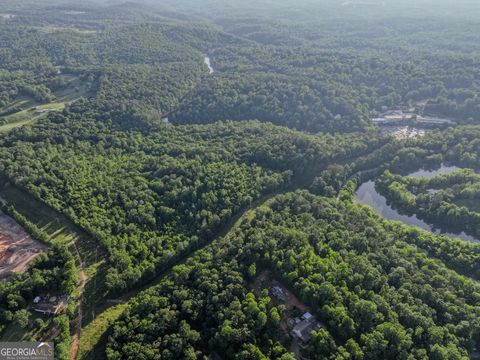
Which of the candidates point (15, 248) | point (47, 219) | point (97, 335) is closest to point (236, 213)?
point (97, 335)

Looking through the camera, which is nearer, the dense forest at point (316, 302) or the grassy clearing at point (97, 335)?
the dense forest at point (316, 302)

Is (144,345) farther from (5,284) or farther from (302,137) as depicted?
(302,137)

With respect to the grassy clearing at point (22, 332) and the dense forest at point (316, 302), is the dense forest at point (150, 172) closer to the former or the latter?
the dense forest at point (316, 302)

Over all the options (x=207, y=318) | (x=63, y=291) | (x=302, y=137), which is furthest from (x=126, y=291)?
(x=302, y=137)

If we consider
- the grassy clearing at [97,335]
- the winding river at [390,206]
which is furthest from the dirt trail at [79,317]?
the winding river at [390,206]

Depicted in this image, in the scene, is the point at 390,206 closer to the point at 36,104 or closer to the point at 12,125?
the point at 12,125

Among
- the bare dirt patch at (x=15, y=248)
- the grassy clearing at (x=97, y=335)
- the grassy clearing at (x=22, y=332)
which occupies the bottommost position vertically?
the grassy clearing at (x=97, y=335)
